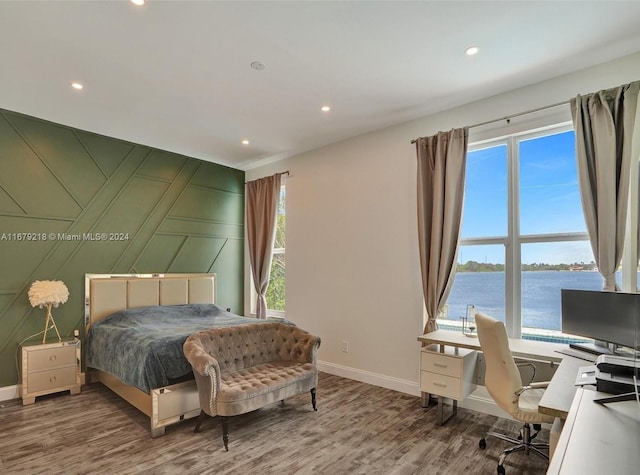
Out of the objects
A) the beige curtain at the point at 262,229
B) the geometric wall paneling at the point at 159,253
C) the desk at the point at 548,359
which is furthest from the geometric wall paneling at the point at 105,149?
the desk at the point at 548,359

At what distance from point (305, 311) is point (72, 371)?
271 centimetres

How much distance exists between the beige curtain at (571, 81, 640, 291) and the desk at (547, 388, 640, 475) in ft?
5.37

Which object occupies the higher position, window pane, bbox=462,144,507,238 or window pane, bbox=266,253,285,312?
window pane, bbox=462,144,507,238

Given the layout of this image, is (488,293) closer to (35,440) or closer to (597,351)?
(597,351)

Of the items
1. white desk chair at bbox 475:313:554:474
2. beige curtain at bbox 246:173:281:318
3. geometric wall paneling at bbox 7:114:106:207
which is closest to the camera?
white desk chair at bbox 475:313:554:474

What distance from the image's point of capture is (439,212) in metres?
3.46

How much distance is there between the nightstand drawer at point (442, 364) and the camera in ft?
9.61

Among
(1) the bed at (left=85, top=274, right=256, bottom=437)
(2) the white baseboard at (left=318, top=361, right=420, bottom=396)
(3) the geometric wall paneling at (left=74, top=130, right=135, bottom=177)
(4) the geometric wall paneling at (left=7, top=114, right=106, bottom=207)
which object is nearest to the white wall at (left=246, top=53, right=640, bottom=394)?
(2) the white baseboard at (left=318, top=361, right=420, bottom=396)

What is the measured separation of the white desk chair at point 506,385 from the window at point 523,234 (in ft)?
3.17

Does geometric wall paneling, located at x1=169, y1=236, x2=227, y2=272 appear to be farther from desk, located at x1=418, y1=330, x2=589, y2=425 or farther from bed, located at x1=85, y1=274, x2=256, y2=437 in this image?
desk, located at x1=418, y1=330, x2=589, y2=425

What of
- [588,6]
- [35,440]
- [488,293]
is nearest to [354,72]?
[588,6]

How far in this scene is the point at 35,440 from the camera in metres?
2.76

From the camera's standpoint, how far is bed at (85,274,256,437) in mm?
2908

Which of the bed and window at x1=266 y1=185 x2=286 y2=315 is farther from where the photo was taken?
window at x1=266 y1=185 x2=286 y2=315
